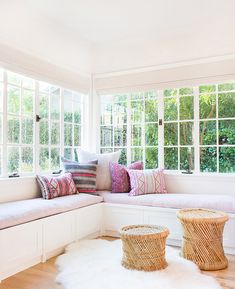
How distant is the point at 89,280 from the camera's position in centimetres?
257

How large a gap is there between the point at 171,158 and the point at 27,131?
1.98m

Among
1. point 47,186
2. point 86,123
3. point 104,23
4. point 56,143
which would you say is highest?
point 104,23

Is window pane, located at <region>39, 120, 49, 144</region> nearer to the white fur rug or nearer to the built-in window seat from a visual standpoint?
the built-in window seat

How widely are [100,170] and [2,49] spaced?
6.48 feet

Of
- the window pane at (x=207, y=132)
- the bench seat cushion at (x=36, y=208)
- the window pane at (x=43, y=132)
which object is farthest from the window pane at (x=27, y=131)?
the window pane at (x=207, y=132)

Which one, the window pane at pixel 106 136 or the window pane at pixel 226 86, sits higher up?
the window pane at pixel 226 86

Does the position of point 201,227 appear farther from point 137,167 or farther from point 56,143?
point 56,143

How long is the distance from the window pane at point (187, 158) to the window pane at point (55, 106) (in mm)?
1787

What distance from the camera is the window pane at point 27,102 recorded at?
152 inches

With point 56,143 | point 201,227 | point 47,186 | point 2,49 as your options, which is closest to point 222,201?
point 201,227

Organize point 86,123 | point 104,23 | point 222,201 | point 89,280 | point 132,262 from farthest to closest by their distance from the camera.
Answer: point 86,123, point 104,23, point 222,201, point 132,262, point 89,280

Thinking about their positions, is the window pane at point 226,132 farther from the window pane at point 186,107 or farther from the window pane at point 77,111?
the window pane at point 77,111

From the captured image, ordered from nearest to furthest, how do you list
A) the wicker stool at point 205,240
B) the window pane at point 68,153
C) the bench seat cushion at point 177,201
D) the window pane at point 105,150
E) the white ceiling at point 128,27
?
1. the wicker stool at point 205,240
2. the bench seat cushion at point 177,201
3. the white ceiling at point 128,27
4. the window pane at point 68,153
5. the window pane at point 105,150

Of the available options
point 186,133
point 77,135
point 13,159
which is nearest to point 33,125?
point 13,159
